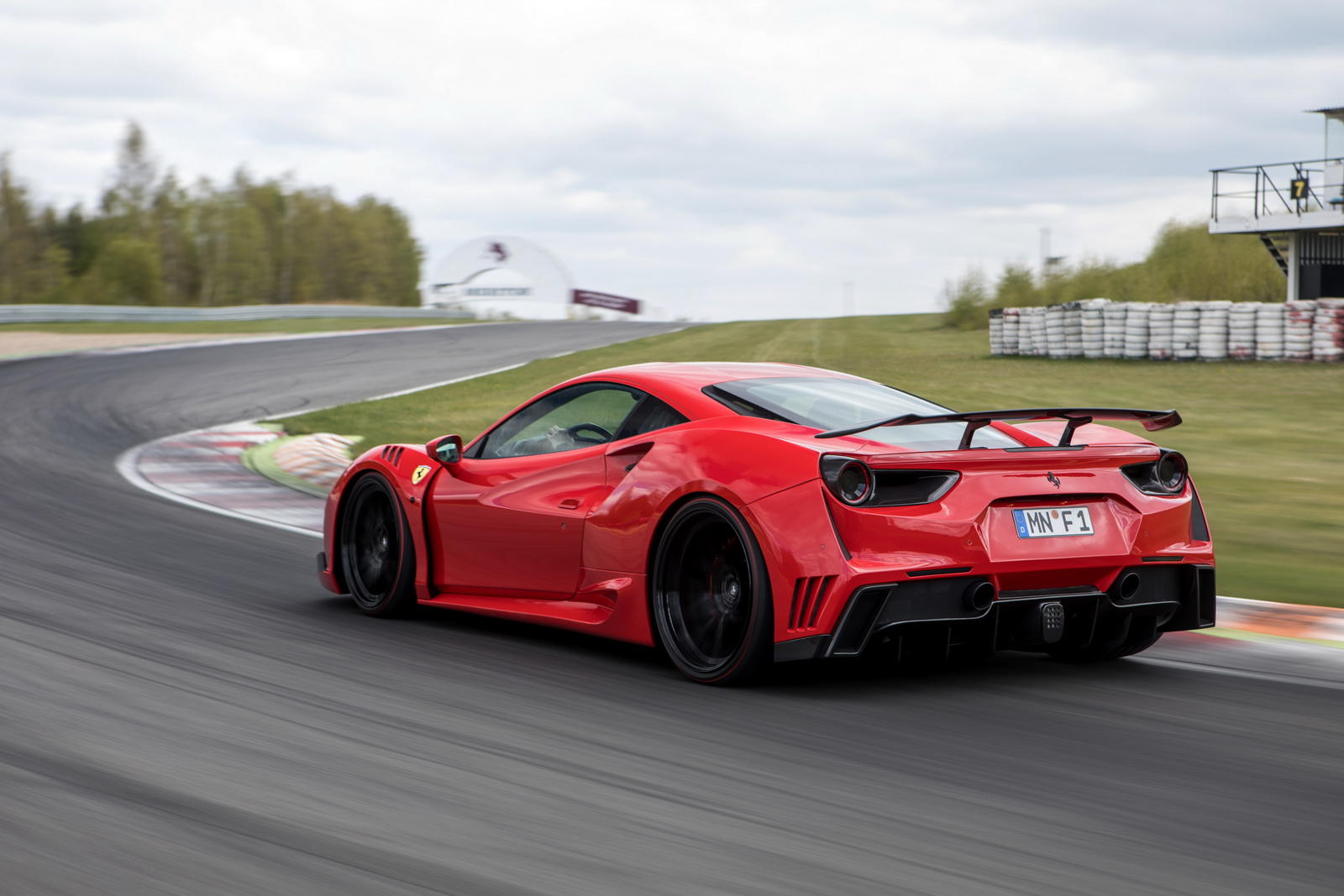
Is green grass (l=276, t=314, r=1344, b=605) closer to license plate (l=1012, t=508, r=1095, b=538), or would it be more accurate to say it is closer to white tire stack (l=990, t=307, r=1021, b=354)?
white tire stack (l=990, t=307, r=1021, b=354)

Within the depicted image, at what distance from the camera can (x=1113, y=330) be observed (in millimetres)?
28219

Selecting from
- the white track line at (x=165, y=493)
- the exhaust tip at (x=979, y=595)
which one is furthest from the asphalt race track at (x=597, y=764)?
the white track line at (x=165, y=493)

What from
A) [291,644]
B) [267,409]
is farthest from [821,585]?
[267,409]

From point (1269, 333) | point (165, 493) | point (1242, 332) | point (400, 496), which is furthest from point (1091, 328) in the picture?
point (400, 496)

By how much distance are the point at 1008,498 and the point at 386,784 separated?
212cm

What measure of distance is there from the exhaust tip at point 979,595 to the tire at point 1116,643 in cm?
69

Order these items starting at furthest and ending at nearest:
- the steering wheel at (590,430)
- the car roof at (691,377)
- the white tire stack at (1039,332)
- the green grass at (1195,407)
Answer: the white tire stack at (1039,332)
the green grass at (1195,407)
the steering wheel at (590,430)
the car roof at (691,377)

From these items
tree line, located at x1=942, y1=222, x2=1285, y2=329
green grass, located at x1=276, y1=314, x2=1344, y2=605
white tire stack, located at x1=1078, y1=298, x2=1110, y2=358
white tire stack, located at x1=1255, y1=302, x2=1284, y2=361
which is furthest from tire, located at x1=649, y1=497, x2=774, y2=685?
tree line, located at x1=942, y1=222, x2=1285, y2=329

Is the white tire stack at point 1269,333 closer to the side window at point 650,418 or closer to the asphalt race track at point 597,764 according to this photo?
the asphalt race track at point 597,764

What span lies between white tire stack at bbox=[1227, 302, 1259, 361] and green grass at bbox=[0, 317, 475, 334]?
24.9m

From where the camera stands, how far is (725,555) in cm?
495

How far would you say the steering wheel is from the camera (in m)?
5.59

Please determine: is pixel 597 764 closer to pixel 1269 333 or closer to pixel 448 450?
pixel 448 450

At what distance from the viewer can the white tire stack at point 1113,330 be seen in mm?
28062
